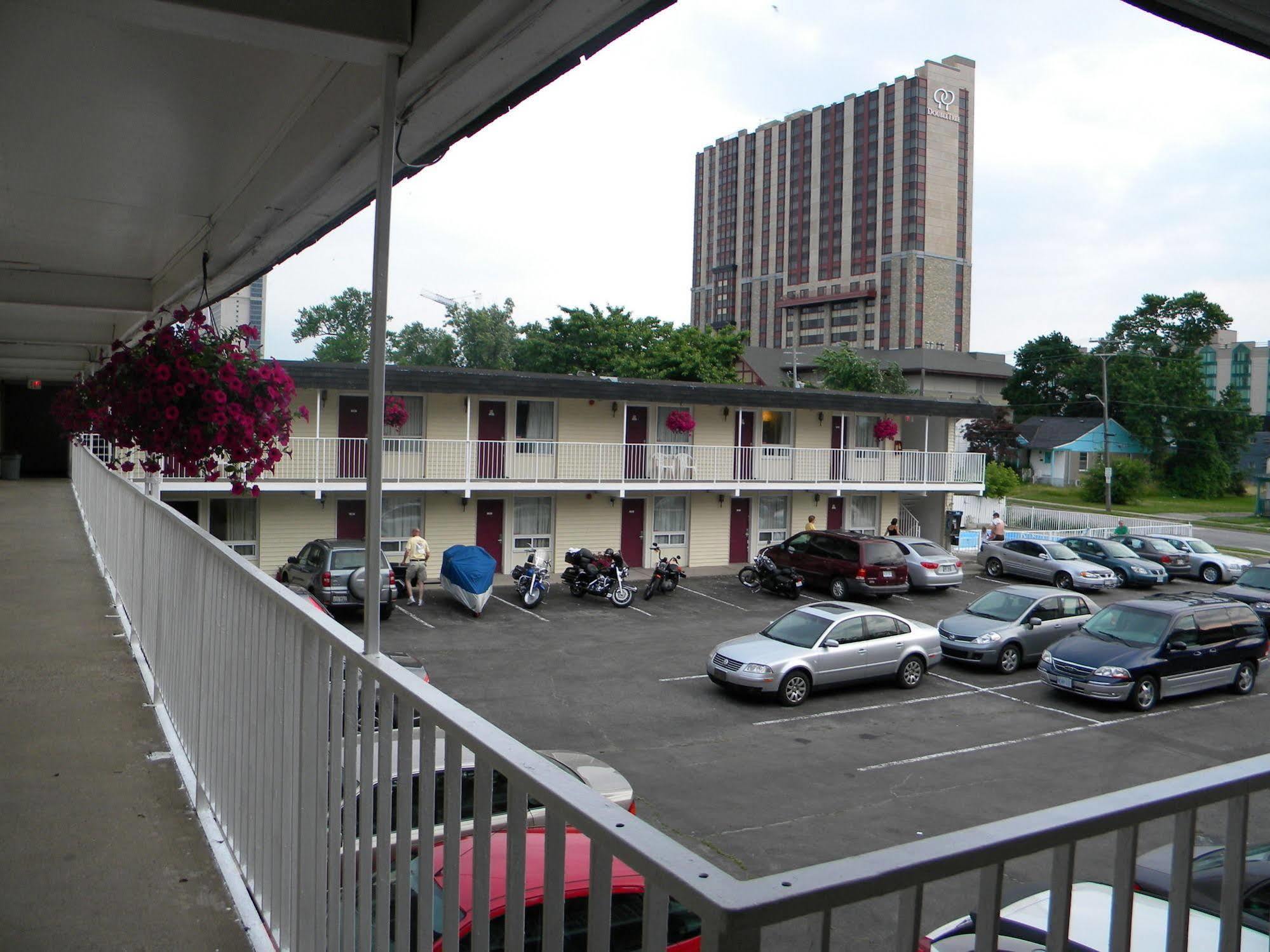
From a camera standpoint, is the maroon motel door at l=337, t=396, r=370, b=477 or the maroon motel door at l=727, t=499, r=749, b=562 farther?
the maroon motel door at l=727, t=499, r=749, b=562

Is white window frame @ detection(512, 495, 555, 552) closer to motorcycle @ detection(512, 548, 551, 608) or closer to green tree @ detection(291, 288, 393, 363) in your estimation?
motorcycle @ detection(512, 548, 551, 608)

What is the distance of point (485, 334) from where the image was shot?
61.9m

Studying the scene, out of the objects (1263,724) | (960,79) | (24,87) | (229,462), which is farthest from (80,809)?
(960,79)

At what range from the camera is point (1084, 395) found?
15344mm

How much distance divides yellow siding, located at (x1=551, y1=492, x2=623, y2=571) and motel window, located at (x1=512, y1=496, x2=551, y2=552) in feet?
0.87

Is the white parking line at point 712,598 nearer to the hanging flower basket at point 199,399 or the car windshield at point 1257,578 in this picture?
the car windshield at point 1257,578

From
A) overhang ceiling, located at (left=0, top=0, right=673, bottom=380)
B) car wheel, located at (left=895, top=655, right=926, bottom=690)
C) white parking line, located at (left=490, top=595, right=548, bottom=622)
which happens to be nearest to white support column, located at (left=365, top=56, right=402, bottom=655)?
overhang ceiling, located at (left=0, top=0, right=673, bottom=380)

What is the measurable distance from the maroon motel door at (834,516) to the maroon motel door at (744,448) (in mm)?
3592

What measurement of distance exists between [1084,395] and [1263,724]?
5.34 m

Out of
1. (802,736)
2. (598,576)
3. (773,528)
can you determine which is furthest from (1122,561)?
(802,736)

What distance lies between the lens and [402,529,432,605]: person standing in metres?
20.3

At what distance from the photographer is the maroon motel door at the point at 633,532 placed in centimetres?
2658

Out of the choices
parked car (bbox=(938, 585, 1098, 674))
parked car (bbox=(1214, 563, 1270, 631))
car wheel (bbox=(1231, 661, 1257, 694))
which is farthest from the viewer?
parked car (bbox=(1214, 563, 1270, 631))

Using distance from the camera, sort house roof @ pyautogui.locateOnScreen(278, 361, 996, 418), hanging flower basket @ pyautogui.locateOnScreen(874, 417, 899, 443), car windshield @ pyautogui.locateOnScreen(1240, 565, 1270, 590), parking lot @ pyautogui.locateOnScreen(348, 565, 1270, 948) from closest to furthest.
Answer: parking lot @ pyautogui.locateOnScreen(348, 565, 1270, 948), house roof @ pyautogui.locateOnScreen(278, 361, 996, 418), car windshield @ pyautogui.locateOnScreen(1240, 565, 1270, 590), hanging flower basket @ pyautogui.locateOnScreen(874, 417, 899, 443)
